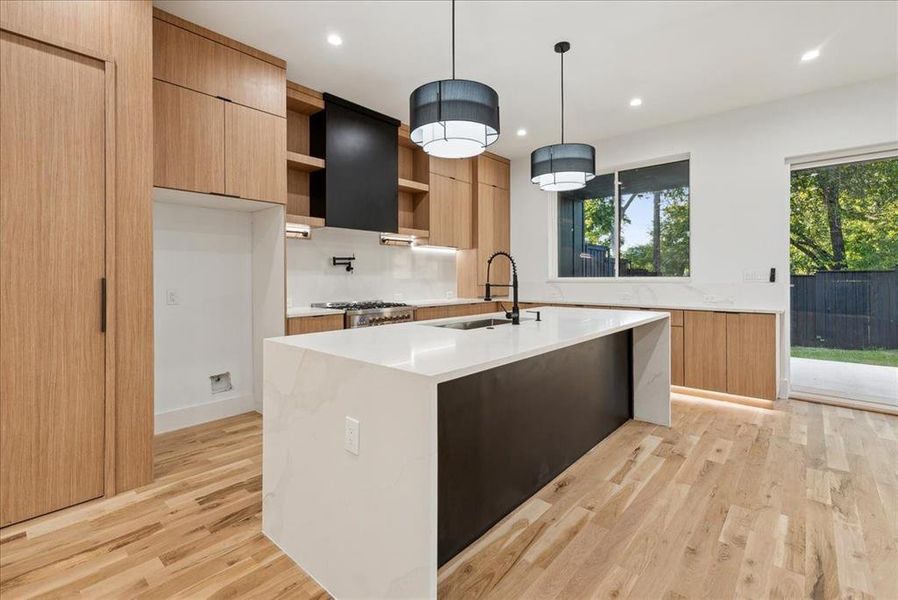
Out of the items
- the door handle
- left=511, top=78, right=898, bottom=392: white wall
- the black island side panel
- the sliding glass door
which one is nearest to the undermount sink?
the black island side panel

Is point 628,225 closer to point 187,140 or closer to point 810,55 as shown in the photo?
point 810,55

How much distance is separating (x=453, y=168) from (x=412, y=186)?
2.45 feet

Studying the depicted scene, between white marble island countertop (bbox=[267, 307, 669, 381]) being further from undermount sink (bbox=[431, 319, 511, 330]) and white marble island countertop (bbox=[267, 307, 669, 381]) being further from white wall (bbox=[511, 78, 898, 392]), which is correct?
white wall (bbox=[511, 78, 898, 392])

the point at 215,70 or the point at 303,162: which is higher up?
the point at 215,70

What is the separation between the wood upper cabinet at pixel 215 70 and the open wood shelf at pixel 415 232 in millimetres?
1663

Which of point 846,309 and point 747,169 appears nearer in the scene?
point 846,309

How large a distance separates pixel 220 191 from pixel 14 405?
1.70 m

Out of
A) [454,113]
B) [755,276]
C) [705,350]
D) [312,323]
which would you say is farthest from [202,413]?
[755,276]

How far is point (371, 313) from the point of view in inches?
158

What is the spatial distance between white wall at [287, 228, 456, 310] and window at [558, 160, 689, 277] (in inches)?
65.8

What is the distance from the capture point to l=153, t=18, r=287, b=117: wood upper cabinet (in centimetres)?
283

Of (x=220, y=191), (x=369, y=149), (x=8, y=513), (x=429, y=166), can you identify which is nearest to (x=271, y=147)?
(x=220, y=191)

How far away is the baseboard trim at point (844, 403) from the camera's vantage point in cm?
A: 370

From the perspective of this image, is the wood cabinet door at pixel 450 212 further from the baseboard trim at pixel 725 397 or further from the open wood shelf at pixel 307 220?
the baseboard trim at pixel 725 397
